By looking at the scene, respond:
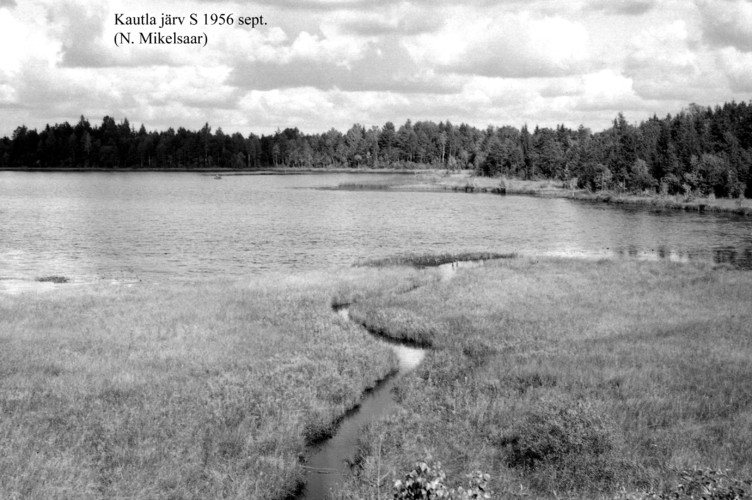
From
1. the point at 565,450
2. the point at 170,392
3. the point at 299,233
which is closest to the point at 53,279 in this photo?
the point at 170,392

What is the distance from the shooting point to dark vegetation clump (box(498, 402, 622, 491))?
15.4 metres

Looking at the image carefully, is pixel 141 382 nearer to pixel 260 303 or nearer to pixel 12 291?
pixel 260 303

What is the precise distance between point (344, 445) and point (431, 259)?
40508 millimetres

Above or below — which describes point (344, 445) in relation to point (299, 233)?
below

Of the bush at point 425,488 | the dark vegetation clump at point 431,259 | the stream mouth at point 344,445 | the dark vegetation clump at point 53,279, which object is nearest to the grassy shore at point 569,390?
the stream mouth at point 344,445

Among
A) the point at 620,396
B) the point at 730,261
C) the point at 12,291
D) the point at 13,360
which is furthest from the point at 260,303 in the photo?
the point at 730,261

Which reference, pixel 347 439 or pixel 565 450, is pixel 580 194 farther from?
pixel 565 450

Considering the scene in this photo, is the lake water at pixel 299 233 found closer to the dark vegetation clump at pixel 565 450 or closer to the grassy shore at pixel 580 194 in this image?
A: the grassy shore at pixel 580 194

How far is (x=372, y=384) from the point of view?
24359mm

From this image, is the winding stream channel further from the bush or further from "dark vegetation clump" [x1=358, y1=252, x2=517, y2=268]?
"dark vegetation clump" [x1=358, y1=252, x2=517, y2=268]

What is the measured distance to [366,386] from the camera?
79.3ft

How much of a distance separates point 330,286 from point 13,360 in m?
22.7

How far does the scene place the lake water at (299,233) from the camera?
59.3m

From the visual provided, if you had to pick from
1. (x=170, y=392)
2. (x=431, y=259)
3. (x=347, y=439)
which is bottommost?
(x=347, y=439)
